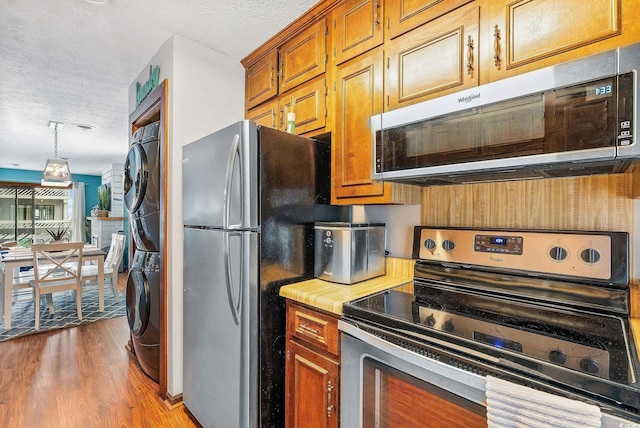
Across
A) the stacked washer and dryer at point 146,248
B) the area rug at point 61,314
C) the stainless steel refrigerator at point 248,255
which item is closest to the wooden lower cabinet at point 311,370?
the stainless steel refrigerator at point 248,255

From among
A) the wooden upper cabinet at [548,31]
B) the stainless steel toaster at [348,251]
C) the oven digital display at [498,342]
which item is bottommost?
the oven digital display at [498,342]

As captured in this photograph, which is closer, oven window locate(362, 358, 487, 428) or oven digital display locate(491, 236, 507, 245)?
oven window locate(362, 358, 487, 428)

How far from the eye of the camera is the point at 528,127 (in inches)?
40.1

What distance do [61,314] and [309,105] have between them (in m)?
4.38

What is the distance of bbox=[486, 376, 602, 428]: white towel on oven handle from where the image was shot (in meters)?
0.67

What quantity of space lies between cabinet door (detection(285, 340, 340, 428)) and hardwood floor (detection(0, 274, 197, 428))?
2.97 feet

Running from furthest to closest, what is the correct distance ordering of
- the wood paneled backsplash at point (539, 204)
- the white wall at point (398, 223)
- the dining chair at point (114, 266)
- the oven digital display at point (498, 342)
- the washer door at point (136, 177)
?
the dining chair at point (114, 266) → the washer door at point (136, 177) → the white wall at point (398, 223) → the wood paneled backsplash at point (539, 204) → the oven digital display at point (498, 342)

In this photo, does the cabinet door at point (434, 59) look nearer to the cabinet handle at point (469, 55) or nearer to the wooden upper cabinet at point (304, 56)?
the cabinet handle at point (469, 55)

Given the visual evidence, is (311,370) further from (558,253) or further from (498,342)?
(558,253)

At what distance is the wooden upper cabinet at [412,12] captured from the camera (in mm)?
1240

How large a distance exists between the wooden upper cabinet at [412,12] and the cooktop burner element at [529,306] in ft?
3.13

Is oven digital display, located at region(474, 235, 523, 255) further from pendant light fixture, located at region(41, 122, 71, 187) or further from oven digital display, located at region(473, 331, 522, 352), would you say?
pendant light fixture, located at region(41, 122, 71, 187)

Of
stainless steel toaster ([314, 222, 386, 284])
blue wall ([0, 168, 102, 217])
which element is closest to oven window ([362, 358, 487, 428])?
stainless steel toaster ([314, 222, 386, 284])

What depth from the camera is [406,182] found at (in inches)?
59.2
